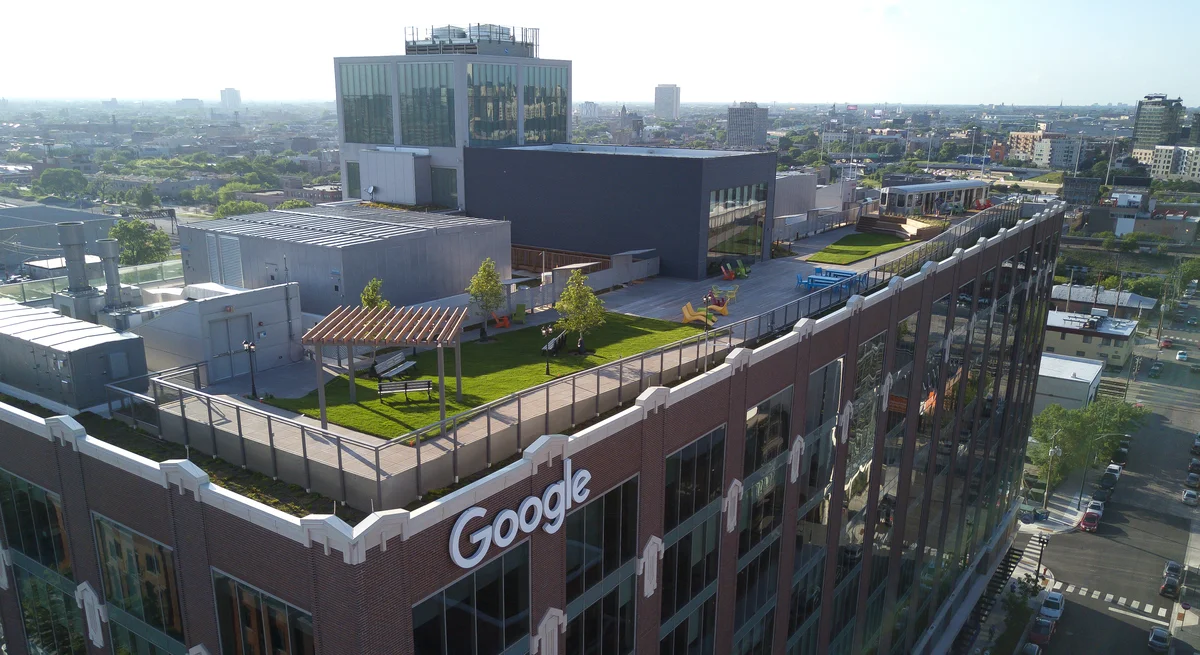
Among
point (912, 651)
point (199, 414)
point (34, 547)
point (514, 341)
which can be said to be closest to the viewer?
point (199, 414)

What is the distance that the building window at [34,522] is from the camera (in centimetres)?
2055

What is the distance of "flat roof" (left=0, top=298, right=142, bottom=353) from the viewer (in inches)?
883

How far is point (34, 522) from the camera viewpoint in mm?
21312

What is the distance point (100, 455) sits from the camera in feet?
59.0

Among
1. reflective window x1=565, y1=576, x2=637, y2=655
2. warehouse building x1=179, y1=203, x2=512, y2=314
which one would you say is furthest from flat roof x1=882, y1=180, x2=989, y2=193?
reflective window x1=565, y1=576, x2=637, y2=655

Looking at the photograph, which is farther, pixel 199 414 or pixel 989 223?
pixel 989 223

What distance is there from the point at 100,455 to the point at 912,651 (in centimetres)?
4543

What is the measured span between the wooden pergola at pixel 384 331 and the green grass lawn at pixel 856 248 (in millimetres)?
34582

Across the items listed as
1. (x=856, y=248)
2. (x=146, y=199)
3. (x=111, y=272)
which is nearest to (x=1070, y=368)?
(x=856, y=248)

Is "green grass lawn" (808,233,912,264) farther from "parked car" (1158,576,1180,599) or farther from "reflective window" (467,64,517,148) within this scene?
"parked car" (1158,576,1180,599)

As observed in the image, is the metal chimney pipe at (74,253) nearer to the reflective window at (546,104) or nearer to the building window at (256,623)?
the building window at (256,623)

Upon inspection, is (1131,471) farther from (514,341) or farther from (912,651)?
(514,341)

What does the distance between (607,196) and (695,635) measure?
2890cm

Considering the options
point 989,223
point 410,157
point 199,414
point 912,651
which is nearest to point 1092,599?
point 912,651
